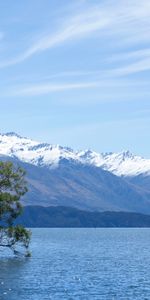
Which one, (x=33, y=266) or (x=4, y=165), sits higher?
(x=4, y=165)

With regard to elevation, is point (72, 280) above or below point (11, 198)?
below

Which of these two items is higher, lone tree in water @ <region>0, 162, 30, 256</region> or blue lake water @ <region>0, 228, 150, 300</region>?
lone tree in water @ <region>0, 162, 30, 256</region>

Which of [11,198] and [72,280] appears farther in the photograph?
[11,198]

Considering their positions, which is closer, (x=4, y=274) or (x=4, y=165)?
(x=4, y=274)

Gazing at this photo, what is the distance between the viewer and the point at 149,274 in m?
125

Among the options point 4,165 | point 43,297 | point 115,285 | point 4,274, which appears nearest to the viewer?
point 43,297

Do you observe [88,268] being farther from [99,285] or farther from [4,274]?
[99,285]

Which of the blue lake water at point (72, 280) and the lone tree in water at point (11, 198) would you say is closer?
the blue lake water at point (72, 280)

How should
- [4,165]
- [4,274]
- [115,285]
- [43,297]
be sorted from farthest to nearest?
1. [4,165]
2. [4,274]
3. [115,285]
4. [43,297]

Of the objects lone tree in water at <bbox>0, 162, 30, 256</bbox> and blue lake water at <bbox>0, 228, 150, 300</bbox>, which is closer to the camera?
blue lake water at <bbox>0, 228, 150, 300</bbox>

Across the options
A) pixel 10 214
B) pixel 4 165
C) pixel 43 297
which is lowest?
pixel 43 297

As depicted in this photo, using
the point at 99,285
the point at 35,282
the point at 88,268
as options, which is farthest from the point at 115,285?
the point at 88,268

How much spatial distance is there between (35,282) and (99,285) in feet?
37.4

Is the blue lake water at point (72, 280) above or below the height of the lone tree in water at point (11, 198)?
below
